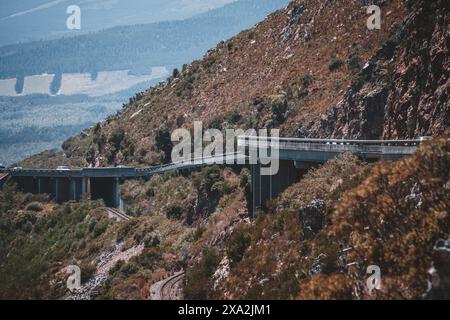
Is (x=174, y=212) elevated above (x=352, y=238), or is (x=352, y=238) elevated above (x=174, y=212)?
(x=352, y=238)

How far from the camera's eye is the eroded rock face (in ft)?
160

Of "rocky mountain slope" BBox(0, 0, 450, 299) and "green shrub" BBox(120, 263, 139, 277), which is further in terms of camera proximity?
"green shrub" BBox(120, 263, 139, 277)

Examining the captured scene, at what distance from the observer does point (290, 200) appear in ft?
147

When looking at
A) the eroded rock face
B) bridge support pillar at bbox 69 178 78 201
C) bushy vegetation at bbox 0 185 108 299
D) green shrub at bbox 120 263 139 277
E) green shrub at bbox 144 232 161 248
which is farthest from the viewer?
bridge support pillar at bbox 69 178 78 201

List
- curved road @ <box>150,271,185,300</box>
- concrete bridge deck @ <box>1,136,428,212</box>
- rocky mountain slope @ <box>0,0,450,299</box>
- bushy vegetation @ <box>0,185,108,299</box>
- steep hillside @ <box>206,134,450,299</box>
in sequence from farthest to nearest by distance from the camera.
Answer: bushy vegetation @ <box>0,185,108,299</box> → concrete bridge deck @ <box>1,136,428,212</box> → curved road @ <box>150,271,185,300</box> → rocky mountain slope @ <box>0,0,450,299</box> → steep hillside @ <box>206,134,450,299</box>

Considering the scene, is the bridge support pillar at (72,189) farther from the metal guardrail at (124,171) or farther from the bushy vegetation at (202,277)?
the bushy vegetation at (202,277)

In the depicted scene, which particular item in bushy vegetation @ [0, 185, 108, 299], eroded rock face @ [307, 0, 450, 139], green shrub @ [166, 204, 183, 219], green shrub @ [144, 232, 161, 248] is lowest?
bushy vegetation @ [0, 185, 108, 299]

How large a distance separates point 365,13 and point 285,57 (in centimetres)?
1000

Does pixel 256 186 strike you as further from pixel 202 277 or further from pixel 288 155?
pixel 202 277

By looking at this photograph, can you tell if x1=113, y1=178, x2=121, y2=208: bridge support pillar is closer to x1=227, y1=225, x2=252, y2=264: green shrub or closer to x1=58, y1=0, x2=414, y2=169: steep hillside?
x1=58, y1=0, x2=414, y2=169: steep hillside

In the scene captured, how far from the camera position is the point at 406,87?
169ft

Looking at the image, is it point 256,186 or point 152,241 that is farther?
point 152,241

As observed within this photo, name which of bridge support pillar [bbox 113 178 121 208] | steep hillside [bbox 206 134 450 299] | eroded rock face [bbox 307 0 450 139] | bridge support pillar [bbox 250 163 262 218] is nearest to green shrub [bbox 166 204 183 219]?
eroded rock face [bbox 307 0 450 139]

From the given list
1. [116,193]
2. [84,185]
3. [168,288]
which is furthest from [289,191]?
[84,185]
